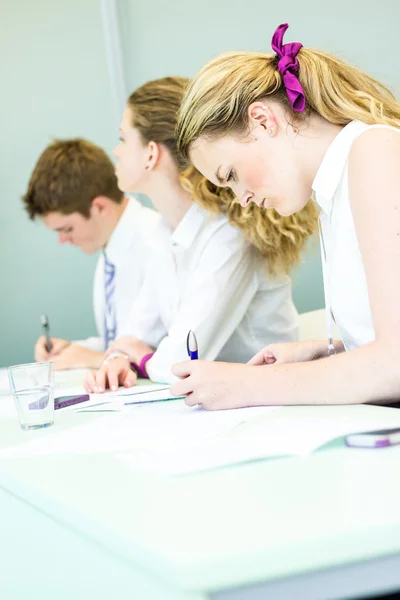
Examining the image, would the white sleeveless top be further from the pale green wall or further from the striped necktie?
the pale green wall

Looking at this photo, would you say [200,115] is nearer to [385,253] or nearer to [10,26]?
[385,253]

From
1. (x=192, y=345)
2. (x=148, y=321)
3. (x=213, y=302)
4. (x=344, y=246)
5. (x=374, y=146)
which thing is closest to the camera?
(x=374, y=146)

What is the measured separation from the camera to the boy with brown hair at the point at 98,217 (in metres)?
2.78

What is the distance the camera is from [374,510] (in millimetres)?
604

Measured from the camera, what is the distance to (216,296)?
6.10 ft

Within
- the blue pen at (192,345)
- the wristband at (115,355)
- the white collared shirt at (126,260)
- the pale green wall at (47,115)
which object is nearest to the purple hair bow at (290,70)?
the blue pen at (192,345)

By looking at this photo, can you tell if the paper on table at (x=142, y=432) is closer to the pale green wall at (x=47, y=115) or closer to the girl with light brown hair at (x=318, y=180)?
the girl with light brown hair at (x=318, y=180)

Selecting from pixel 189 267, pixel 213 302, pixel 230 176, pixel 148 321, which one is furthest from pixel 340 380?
pixel 148 321

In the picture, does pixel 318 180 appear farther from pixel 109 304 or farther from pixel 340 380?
pixel 109 304

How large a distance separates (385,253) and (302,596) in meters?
0.63

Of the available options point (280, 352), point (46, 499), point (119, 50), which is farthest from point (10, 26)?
point (46, 499)

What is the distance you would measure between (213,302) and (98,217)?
117cm

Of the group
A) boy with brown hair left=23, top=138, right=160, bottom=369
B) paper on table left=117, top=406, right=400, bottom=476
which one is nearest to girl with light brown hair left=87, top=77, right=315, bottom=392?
boy with brown hair left=23, top=138, right=160, bottom=369

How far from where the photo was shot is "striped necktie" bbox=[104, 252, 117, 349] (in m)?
2.76
